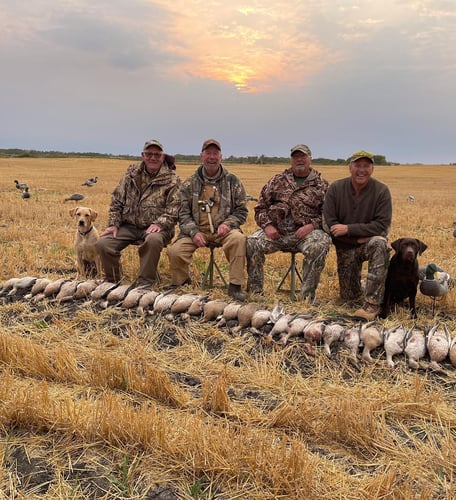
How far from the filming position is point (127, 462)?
2.69m

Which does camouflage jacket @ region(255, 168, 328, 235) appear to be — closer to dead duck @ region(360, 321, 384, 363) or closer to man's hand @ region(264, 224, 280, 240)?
man's hand @ region(264, 224, 280, 240)

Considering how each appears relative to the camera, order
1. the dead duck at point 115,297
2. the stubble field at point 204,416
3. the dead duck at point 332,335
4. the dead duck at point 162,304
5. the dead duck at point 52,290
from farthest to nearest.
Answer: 1. the dead duck at point 52,290
2. the dead duck at point 115,297
3. the dead duck at point 162,304
4. the dead duck at point 332,335
5. the stubble field at point 204,416

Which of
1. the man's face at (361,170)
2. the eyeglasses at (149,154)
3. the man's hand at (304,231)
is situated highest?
the eyeglasses at (149,154)

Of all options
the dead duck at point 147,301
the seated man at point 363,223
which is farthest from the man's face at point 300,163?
the dead duck at point 147,301

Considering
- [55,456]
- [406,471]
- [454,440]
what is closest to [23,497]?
[55,456]

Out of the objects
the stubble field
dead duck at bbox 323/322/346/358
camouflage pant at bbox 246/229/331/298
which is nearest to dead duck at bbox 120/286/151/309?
the stubble field

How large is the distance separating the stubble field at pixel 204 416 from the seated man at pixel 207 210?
1.39 m

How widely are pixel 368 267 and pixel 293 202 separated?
4.17 feet

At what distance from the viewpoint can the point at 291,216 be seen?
6266 mm

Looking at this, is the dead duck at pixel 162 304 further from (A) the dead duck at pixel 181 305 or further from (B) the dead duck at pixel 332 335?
(B) the dead duck at pixel 332 335

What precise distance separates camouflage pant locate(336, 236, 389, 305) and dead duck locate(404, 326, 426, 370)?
117 centimetres

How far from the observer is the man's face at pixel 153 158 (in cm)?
646

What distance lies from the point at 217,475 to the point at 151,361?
1.70m

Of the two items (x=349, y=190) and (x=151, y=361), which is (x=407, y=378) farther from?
(x=349, y=190)
